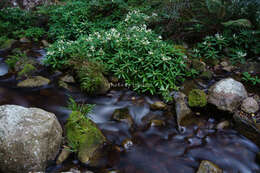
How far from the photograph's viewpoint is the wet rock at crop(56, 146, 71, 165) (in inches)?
121

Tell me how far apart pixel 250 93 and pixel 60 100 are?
4283 millimetres

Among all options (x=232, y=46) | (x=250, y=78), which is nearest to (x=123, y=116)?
(x=250, y=78)

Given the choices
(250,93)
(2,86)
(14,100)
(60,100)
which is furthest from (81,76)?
(250,93)

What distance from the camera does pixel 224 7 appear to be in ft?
19.9

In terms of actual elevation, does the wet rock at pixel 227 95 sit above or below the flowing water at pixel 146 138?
above

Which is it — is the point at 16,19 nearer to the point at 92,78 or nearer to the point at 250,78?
the point at 92,78

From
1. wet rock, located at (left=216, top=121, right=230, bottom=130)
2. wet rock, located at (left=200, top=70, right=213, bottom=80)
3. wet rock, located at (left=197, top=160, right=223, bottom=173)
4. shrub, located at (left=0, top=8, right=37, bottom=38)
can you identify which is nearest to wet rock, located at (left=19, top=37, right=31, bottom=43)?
shrub, located at (left=0, top=8, right=37, bottom=38)

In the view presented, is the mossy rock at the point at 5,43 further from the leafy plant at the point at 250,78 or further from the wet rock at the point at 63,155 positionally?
the leafy plant at the point at 250,78

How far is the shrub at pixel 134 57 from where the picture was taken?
15.9ft

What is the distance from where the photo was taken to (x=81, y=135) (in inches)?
130

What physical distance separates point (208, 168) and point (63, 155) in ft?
7.21

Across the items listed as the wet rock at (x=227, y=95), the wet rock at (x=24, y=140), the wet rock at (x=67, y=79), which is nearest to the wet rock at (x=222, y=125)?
the wet rock at (x=227, y=95)

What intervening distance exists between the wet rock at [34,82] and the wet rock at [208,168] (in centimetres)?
391

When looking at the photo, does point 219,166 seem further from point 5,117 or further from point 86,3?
point 86,3
